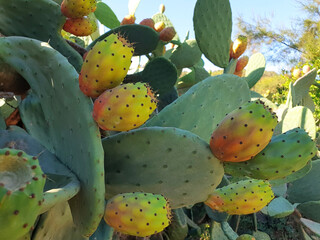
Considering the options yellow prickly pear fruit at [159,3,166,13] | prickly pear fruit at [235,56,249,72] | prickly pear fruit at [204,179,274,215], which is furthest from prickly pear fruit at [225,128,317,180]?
yellow prickly pear fruit at [159,3,166,13]

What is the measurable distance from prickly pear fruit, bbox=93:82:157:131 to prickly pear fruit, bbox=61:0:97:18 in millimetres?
675

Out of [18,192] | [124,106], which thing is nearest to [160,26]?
[124,106]

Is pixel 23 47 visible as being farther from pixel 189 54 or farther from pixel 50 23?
pixel 189 54

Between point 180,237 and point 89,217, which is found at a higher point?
point 89,217

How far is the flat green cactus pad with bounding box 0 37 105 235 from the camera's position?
0.86 meters

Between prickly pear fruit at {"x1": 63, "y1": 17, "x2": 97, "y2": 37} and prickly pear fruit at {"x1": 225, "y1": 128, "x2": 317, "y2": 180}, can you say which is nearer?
prickly pear fruit at {"x1": 225, "y1": 128, "x2": 317, "y2": 180}

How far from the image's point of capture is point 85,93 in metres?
0.91

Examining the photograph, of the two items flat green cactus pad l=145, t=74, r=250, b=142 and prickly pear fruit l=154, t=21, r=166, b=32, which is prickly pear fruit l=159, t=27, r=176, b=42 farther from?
flat green cactus pad l=145, t=74, r=250, b=142

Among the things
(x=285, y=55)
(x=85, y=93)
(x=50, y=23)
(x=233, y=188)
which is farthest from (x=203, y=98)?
(x=285, y=55)

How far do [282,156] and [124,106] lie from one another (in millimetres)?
419

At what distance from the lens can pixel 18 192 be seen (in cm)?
57

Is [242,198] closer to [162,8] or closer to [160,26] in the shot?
[160,26]

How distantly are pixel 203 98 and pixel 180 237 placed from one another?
3.25 feet

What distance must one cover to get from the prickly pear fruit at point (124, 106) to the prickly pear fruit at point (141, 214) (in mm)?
170
